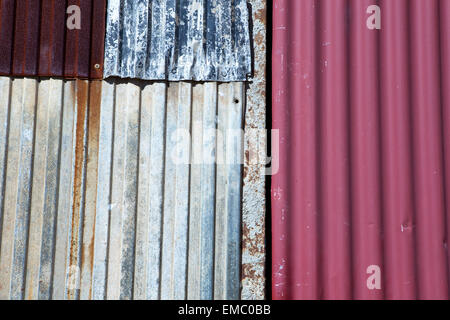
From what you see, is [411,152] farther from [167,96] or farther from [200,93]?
[167,96]

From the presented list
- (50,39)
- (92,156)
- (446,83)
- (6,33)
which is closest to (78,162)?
(92,156)

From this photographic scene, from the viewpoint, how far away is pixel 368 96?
2.74 meters

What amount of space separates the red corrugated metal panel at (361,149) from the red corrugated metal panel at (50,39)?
4.23 feet

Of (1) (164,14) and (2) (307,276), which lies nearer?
(2) (307,276)

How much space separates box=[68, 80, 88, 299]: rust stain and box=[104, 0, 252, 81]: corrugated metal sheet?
0.24m

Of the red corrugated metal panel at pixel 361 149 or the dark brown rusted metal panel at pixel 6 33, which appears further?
the dark brown rusted metal panel at pixel 6 33

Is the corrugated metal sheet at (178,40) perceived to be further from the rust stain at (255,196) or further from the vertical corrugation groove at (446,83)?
the vertical corrugation groove at (446,83)

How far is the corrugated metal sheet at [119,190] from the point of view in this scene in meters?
2.66

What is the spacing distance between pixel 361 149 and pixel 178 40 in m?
1.49

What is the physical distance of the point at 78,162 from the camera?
273 centimetres

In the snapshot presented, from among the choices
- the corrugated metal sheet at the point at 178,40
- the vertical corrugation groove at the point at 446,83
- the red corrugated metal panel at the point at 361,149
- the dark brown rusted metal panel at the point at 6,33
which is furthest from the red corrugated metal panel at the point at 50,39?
the vertical corrugation groove at the point at 446,83

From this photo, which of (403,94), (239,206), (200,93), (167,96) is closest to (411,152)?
(403,94)

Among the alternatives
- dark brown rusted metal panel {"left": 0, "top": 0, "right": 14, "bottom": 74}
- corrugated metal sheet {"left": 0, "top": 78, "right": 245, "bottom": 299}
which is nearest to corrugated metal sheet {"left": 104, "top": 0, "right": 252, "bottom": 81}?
corrugated metal sheet {"left": 0, "top": 78, "right": 245, "bottom": 299}
